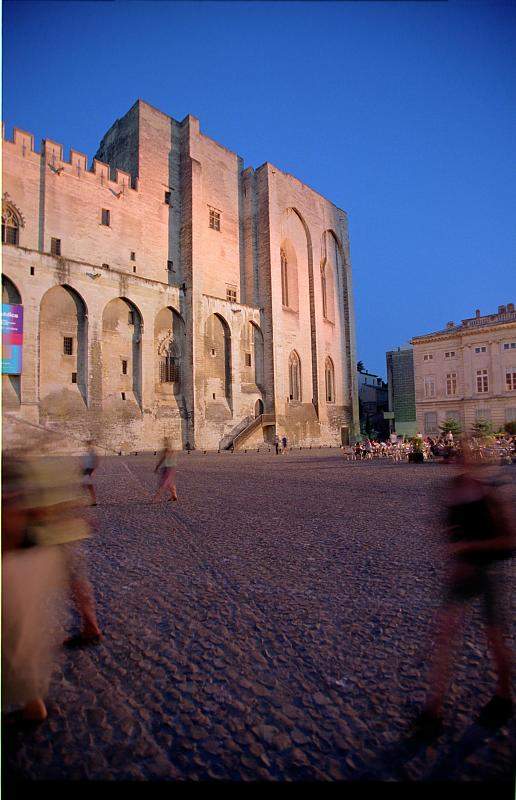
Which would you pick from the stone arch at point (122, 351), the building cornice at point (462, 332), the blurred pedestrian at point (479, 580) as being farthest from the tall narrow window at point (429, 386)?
the blurred pedestrian at point (479, 580)

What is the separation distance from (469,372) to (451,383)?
A: 175cm

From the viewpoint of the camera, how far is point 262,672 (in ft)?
8.55

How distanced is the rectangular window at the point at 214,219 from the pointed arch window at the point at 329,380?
15.4m

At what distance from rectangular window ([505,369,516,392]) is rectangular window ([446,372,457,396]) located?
13.0 feet

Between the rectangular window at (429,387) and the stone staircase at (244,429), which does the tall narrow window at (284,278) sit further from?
the rectangular window at (429,387)

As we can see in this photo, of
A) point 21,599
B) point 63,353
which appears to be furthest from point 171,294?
point 21,599

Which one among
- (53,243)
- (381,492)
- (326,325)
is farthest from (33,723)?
(326,325)

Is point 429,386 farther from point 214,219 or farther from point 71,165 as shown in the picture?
point 71,165

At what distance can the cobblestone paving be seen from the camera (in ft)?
6.26

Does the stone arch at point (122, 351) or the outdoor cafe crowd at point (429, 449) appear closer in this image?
the outdoor cafe crowd at point (429, 449)

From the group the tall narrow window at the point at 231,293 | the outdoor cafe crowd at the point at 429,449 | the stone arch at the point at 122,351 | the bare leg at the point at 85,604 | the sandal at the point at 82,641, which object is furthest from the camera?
the tall narrow window at the point at 231,293

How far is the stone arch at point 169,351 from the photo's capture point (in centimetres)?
2911

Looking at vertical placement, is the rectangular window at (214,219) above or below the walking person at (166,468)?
above

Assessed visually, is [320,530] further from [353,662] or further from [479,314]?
[479,314]
